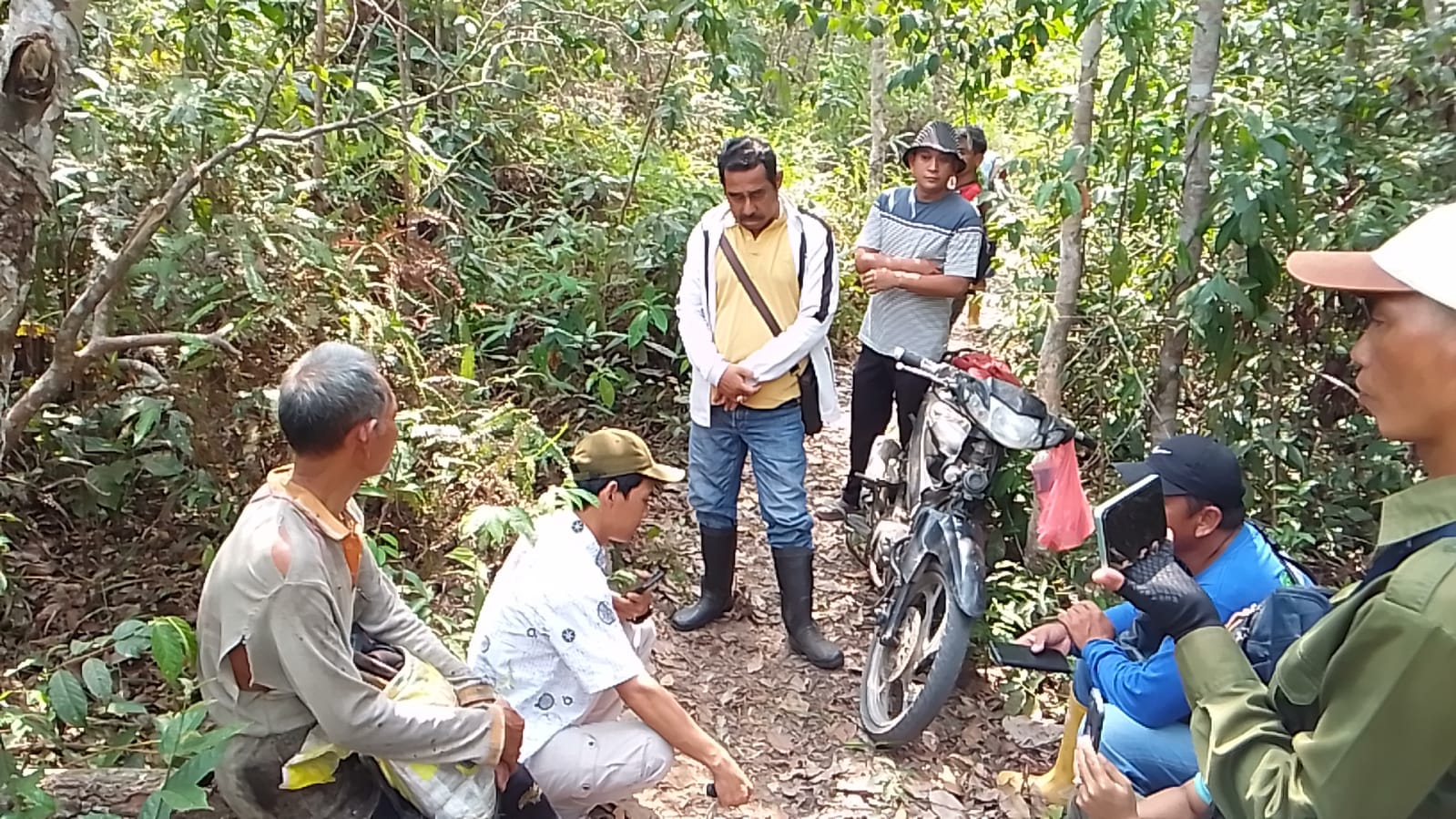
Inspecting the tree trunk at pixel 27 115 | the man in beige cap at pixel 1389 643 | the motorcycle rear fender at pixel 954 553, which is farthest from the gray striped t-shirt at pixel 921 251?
the tree trunk at pixel 27 115

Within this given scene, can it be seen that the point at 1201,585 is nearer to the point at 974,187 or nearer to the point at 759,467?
the point at 759,467

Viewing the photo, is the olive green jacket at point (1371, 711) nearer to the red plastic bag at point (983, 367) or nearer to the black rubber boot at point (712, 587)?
the red plastic bag at point (983, 367)

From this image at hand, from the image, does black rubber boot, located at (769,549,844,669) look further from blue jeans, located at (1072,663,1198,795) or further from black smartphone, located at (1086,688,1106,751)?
blue jeans, located at (1072,663,1198,795)

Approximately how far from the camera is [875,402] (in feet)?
15.9

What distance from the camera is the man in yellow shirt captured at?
392cm

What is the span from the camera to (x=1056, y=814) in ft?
10.4

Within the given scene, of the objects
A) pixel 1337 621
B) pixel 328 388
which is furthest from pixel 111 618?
pixel 1337 621

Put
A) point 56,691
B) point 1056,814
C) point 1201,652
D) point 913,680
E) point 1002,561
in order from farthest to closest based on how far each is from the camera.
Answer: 1. point 1002,561
2. point 913,680
3. point 1056,814
4. point 56,691
5. point 1201,652

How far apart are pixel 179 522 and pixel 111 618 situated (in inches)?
18.5

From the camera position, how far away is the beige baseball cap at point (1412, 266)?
1.31 m

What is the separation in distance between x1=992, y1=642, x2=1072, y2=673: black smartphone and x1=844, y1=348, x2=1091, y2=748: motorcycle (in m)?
0.64

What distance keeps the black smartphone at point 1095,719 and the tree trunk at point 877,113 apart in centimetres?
662

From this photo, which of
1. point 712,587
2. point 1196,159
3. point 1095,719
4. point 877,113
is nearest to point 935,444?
point 712,587

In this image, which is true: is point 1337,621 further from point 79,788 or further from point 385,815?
point 79,788
